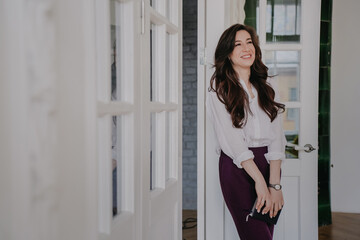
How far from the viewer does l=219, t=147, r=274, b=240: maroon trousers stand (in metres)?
1.78

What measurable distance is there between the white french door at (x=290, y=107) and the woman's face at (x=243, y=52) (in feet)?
1.15

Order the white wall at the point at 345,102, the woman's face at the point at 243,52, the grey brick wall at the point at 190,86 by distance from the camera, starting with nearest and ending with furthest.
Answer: the woman's face at the point at 243,52, the white wall at the point at 345,102, the grey brick wall at the point at 190,86

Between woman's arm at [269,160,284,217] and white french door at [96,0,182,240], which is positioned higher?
white french door at [96,0,182,240]

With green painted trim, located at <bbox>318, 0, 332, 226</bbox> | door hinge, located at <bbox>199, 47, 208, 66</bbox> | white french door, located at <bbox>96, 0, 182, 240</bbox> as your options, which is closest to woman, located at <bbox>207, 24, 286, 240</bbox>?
white french door, located at <bbox>96, 0, 182, 240</bbox>

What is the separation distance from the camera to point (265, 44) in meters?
2.45

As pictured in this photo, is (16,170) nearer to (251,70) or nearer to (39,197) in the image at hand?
(39,197)

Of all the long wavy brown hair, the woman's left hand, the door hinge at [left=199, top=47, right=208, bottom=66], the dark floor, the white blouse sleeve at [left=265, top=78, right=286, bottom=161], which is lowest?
the dark floor

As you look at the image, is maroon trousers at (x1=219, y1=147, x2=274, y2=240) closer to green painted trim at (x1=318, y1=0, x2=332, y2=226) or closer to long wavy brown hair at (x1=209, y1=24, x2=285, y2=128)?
long wavy brown hair at (x1=209, y1=24, x2=285, y2=128)

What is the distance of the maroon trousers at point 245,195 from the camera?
178 cm

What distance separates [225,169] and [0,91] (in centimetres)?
146

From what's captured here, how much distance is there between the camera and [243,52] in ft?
6.28

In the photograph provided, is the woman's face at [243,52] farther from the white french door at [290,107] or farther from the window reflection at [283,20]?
the window reflection at [283,20]

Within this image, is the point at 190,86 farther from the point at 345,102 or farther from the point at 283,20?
the point at 283,20

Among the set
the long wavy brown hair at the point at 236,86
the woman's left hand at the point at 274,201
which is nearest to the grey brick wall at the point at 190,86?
the long wavy brown hair at the point at 236,86
